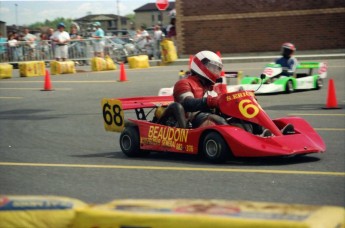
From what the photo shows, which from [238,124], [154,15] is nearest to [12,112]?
[238,124]

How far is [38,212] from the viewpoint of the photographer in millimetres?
4930

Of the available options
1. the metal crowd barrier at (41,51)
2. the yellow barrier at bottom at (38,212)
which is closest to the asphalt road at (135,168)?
the yellow barrier at bottom at (38,212)

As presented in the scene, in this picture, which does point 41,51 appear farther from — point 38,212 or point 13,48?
point 38,212

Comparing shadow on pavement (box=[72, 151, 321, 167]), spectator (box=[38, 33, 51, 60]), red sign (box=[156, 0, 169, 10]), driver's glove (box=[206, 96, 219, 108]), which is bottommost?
shadow on pavement (box=[72, 151, 321, 167])

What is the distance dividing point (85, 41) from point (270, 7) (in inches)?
314

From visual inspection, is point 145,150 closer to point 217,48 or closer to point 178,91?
point 178,91

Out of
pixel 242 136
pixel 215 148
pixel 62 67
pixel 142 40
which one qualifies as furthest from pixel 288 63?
pixel 142 40

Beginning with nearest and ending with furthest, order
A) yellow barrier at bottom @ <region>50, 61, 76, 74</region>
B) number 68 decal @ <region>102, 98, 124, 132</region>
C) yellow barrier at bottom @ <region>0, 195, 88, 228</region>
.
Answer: yellow barrier at bottom @ <region>0, 195, 88, 228</region> < number 68 decal @ <region>102, 98, 124, 132</region> < yellow barrier at bottom @ <region>50, 61, 76, 74</region>

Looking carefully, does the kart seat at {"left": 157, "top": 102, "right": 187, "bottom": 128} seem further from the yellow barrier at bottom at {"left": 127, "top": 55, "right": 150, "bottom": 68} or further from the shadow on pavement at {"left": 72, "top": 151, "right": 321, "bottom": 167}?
the yellow barrier at bottom at {"left": 127, "top": 55, "right": 150, "bottom": 68}

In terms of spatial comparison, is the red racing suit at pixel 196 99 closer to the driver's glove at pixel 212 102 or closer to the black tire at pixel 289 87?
the driver's glove at pixel 212 102

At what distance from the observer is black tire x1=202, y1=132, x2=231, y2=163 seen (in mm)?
9469

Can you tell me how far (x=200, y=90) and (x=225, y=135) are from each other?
121 centimetres

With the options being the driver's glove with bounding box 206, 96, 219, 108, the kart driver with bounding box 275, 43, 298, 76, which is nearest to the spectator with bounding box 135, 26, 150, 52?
the kart driver with bounding box 275, 43, 298, 76

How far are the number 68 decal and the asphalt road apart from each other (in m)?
0.38
